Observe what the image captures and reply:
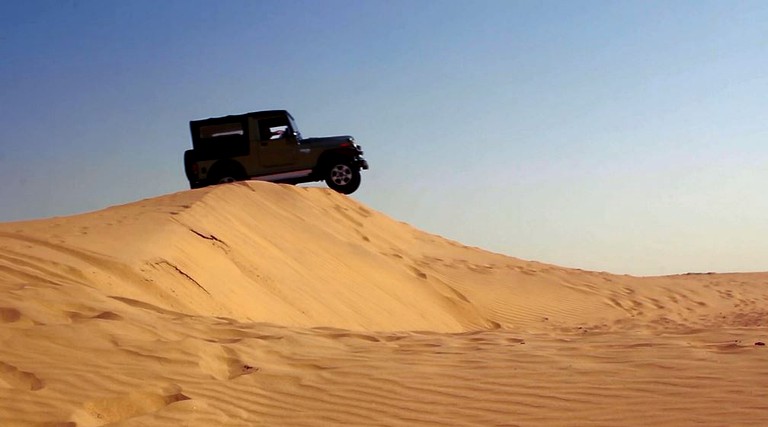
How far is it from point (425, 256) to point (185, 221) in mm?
7837

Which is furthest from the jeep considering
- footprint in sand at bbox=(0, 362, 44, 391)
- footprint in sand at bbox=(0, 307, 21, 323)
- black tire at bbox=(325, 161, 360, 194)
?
footprint in sand at bbox=(0, 362, 44, 391)

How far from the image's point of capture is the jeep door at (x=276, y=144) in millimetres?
16047

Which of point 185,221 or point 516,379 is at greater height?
point 185,221

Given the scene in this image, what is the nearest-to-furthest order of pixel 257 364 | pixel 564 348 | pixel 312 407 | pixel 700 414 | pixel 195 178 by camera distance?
pixel 700 414 → pixel 312 407 → pixel 257 364 → pixel 564 348 → pixel 195 178

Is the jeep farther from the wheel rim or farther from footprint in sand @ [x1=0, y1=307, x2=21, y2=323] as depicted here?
footprint in sand @ [x1=0, y1=307, x2=21, y2=323]

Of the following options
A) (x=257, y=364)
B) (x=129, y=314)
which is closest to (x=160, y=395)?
(x=257, y=364)

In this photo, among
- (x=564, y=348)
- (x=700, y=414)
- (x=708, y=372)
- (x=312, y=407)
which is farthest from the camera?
(x=564, y=348)

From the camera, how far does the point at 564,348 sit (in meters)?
6.07

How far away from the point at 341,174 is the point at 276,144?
1459mm

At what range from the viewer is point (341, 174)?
641 inches

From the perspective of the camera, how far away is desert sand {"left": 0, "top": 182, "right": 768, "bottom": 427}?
14.9ft

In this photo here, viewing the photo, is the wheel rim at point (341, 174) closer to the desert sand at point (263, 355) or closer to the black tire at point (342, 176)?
the black tire at point (342, 176)

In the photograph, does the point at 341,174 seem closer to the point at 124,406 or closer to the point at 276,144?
the point at 276,144

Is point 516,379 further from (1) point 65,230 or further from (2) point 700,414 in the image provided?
(1) point 65,230
